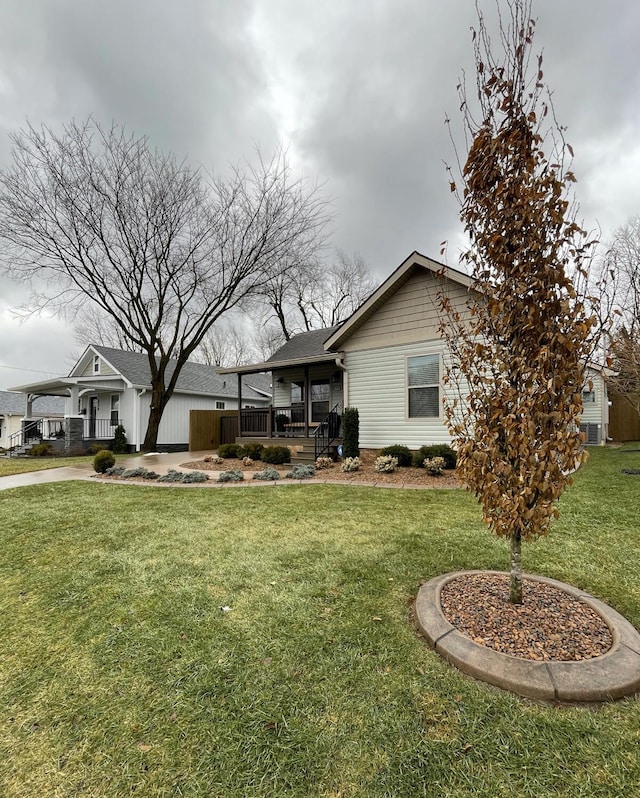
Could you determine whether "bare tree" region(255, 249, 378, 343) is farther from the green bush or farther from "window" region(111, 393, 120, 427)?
→ the green bush

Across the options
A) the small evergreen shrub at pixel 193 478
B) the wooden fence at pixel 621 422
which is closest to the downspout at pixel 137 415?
the small evergreen shrub at pixel 193 478

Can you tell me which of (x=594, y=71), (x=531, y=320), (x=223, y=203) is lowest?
(x=531, y=320)

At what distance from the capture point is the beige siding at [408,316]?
30.4 ft

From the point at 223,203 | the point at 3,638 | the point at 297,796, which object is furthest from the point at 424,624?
the point at 223,203

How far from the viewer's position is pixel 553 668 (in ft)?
6.56

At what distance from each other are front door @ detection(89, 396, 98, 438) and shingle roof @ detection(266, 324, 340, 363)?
10473mm

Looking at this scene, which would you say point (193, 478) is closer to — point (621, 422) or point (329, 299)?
point (621, 422)

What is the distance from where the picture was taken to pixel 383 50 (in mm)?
7848

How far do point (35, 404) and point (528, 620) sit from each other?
38.9 metres

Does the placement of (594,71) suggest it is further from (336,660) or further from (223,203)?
(223,203)

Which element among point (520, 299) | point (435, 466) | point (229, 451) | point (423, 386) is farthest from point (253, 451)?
point (520, 299)

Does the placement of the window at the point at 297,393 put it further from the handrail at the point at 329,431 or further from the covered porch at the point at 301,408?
the handrail at the point at 329,431

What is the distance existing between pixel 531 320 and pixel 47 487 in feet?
30.3

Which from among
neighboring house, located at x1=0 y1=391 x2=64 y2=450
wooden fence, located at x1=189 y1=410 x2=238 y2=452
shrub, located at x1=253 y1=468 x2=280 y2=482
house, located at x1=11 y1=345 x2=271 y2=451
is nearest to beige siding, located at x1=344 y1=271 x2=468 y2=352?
shrub, located at x1=253 y1=468 x2=280 y2=482
